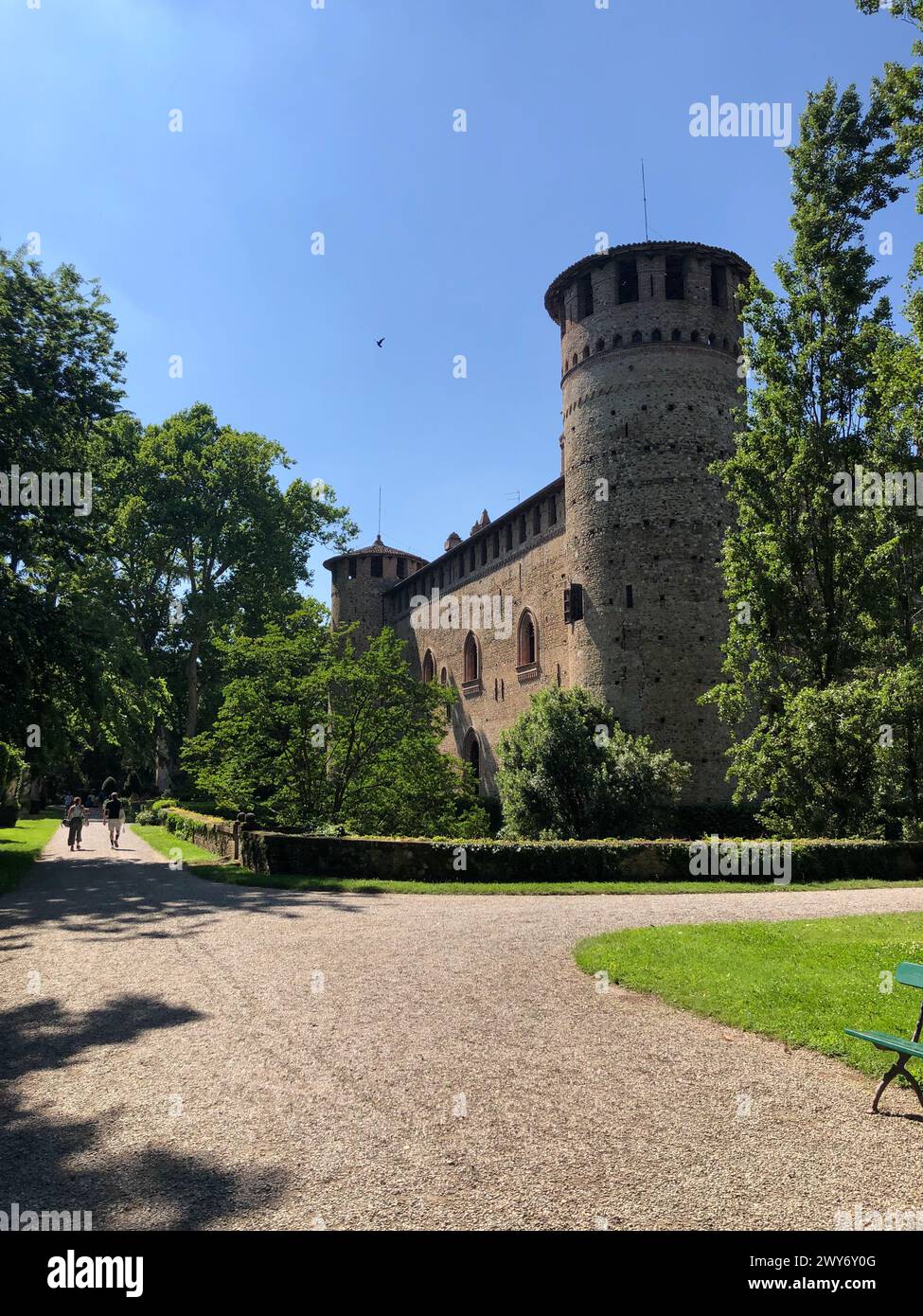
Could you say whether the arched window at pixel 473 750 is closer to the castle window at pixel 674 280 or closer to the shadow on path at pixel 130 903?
the castle window at pixel 674 280

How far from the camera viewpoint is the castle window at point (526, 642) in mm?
33250

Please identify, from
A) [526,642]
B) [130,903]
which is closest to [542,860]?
[130,903]

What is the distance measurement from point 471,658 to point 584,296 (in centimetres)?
1627

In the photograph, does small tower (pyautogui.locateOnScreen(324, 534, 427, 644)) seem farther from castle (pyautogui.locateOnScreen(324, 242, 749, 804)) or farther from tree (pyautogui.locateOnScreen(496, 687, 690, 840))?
tree (pyautogui.locateOnScreen(496, 687, 690, 840))

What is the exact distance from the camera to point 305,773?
1822 centimetres

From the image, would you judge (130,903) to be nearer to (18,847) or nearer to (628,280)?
(18,847)

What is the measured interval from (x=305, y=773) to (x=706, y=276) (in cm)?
2112

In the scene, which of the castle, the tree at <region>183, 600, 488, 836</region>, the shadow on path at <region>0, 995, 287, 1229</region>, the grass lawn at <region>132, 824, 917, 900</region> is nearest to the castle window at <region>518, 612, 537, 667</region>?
the castle

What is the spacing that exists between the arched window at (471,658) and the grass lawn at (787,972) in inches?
1134

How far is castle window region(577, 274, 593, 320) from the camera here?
95.3 ft

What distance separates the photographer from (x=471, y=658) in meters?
39.1

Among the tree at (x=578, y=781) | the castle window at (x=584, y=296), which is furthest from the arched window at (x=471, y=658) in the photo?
the tree at (x=578, y=781)
